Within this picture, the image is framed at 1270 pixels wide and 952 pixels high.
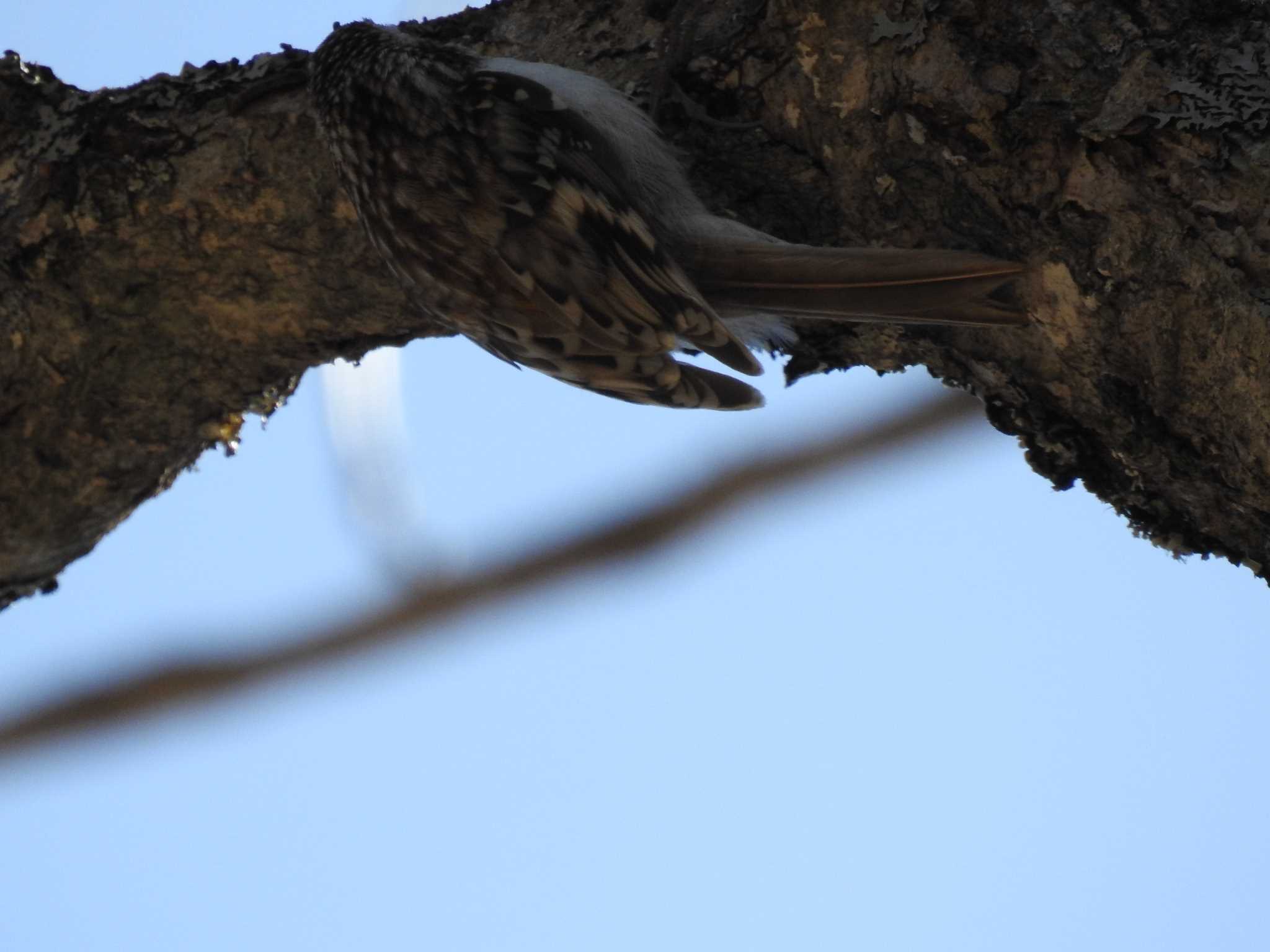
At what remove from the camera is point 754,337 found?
215 centimetres

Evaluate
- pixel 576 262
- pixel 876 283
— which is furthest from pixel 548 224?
pixel 876 283

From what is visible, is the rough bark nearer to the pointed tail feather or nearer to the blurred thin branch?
the pointed tail feather

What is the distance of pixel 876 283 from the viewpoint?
1.67m

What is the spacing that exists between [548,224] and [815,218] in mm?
430

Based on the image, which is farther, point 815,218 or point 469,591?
point 469,591

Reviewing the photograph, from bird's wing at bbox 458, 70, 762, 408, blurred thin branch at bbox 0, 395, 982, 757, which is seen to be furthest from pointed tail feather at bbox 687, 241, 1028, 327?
blurred thin branch at bbox 0, 395, 982, 757

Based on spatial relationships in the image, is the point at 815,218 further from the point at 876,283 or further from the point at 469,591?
the point at 469,591

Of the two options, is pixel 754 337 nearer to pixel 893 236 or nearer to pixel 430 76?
pixel 893 236

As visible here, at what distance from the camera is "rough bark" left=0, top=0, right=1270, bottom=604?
1428mm

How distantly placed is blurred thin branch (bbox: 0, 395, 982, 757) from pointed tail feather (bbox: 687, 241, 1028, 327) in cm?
46

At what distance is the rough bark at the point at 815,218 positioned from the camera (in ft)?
4.68

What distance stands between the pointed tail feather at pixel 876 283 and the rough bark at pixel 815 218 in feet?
0.20

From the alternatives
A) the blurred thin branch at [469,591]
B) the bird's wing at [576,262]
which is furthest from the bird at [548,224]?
the blurred thin branch at [469,591]

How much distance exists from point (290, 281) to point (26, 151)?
43 centimetres
